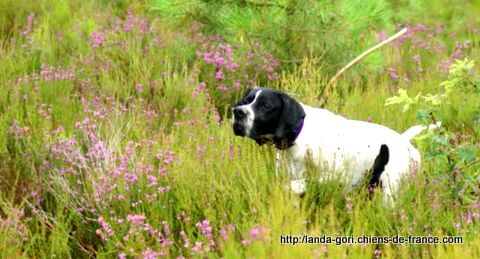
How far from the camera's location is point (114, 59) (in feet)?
20.2

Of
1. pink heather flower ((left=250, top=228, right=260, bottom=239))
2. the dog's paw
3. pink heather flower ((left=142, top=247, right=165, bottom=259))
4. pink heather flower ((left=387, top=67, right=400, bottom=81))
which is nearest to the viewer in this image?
pink heather flower ((left=250, top=228, right=260, bottom=239))

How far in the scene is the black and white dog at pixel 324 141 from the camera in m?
3.65

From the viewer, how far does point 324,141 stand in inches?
147

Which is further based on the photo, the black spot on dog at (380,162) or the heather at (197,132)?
the black spot on dog at (380,162)

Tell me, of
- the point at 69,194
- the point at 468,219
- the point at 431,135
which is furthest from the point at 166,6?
the point at 468,219

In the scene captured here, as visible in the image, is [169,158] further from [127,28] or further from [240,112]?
[127,28]

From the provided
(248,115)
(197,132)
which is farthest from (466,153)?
(197,132)

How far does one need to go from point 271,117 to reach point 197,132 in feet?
3.59

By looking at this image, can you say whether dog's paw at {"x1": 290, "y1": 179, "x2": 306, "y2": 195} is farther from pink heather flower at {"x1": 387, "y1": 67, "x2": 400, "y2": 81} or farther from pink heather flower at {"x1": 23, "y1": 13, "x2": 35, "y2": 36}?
pink heather flower at {"x1": 23, "y1": 13, "x2": 35, "y2": 36}

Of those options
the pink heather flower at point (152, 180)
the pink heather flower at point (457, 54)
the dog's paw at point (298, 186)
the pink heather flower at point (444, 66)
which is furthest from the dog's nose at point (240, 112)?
the pink heather flower at point (457, 54)

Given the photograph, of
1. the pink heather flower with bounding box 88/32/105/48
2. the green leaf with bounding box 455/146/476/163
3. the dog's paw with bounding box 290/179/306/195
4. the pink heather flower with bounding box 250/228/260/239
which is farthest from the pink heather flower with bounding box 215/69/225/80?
the pink heather flower with bounding box 250/228/260/239

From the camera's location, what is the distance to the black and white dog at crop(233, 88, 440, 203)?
12.0ft

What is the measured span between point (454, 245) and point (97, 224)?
180 centimetres

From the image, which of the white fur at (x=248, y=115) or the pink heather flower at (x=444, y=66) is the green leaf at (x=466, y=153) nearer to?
the white fur at (x=248, y=115)
